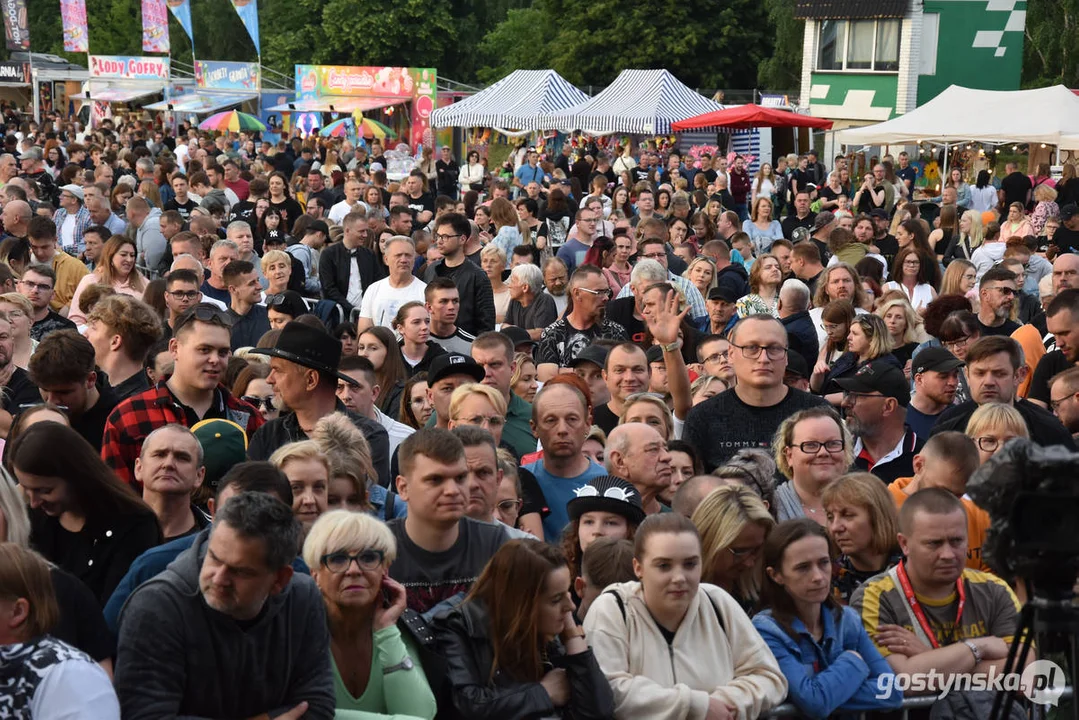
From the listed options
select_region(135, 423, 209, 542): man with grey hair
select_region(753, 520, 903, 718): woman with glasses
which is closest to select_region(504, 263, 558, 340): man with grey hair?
select_region(135, 423, 209, 542): man with grey hair

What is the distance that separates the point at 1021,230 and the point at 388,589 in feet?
42.5

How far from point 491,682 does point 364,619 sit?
1.46 ft

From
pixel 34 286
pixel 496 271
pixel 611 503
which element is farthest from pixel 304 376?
pixel 496 271

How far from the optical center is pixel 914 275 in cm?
1139

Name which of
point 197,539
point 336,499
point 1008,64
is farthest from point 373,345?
point 1008,64

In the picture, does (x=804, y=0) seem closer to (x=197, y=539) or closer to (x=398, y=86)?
(x=398, y=86)

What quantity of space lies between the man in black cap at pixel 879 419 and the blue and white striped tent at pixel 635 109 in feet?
68.0

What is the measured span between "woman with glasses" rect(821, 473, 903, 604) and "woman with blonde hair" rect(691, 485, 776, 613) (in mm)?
414

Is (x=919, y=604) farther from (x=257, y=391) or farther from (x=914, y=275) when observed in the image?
(x=914, y=275)

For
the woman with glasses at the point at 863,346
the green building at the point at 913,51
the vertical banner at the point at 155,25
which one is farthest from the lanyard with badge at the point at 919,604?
the vertical banner at the point at 155,25

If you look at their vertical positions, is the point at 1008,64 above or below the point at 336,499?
above

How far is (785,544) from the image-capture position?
456 cm

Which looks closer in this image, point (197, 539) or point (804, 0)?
point (197, 539)

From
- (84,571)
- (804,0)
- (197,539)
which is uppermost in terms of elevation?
(804,0)
